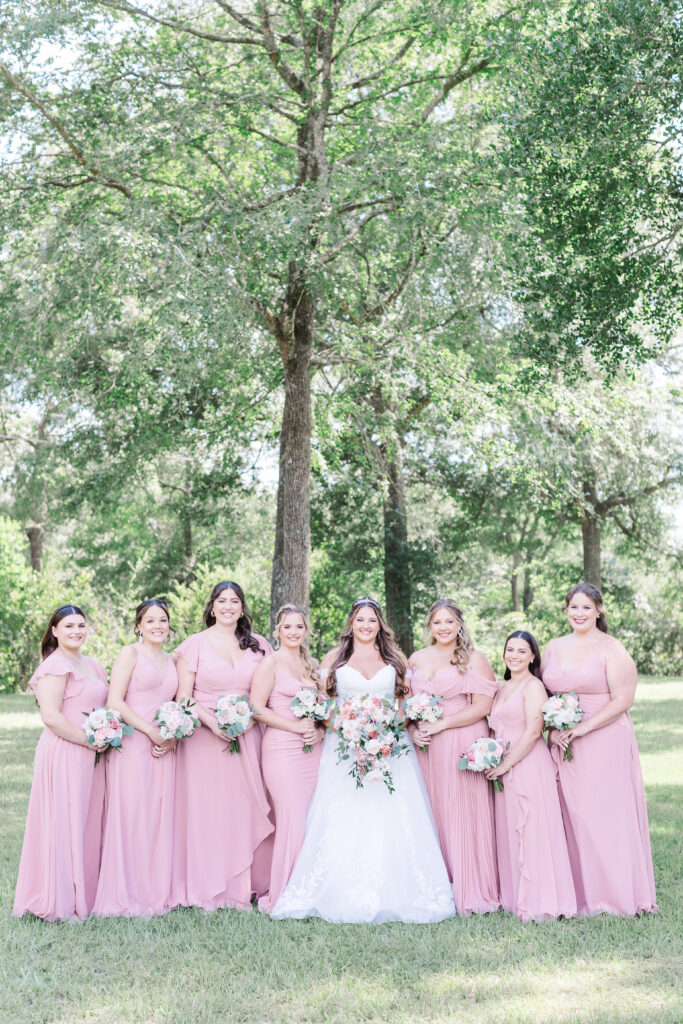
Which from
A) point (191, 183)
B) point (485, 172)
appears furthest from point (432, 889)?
point (191, 183)

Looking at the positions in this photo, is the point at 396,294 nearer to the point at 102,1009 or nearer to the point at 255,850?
the point at 255,850

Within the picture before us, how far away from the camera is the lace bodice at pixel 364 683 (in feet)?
23.5

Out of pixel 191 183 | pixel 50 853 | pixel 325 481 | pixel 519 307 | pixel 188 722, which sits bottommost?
pixel 50 853

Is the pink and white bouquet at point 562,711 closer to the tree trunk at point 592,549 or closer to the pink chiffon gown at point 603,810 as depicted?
the pink chiffon gown at point 603,810

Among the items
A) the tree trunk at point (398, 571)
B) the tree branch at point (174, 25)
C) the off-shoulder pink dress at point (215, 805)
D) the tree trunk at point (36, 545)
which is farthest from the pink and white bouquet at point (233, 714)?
the tree trunk at point (36, 545)

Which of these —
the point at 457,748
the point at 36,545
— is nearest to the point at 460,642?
the point at 457,748

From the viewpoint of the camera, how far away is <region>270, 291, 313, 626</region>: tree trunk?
641 inches

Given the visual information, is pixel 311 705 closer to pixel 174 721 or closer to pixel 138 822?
pixel 174 721

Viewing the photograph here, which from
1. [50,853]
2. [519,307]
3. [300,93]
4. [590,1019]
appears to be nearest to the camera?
[590,1019]

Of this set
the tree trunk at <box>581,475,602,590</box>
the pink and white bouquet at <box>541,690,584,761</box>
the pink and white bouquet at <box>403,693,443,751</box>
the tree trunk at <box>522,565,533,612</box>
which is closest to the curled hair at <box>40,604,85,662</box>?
the pink and white bouquet at <box>403,693,443,751</box>

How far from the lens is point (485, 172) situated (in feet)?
45.5

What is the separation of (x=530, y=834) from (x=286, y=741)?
70.8 inches

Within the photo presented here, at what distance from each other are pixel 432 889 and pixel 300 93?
13358 mm

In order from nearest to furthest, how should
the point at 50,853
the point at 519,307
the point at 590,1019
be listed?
the point at 590,1019 < the point at 50,853 < the point at 519,307
